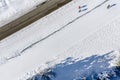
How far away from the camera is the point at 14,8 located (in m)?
26.1

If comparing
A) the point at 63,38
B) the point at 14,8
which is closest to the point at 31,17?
the point at 14,8

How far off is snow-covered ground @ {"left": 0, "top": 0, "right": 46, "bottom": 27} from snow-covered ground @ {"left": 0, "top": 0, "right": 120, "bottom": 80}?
2219mm

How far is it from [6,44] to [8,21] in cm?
274

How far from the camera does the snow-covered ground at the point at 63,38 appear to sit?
816 inches

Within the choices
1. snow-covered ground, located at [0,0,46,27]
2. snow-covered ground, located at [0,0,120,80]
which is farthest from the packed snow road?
snow-covered ground, located at [0,0,46,27]

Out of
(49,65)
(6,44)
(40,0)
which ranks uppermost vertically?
(40,0)

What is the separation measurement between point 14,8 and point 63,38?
583cm

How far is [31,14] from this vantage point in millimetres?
24781

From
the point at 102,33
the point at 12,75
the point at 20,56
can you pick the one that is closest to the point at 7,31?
the point at 20,56

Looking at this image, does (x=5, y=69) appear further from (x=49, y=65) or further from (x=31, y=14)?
(x=31, y=14)

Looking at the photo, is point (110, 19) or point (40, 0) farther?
point (40, 0)

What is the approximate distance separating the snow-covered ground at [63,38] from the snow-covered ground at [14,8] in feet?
7.28

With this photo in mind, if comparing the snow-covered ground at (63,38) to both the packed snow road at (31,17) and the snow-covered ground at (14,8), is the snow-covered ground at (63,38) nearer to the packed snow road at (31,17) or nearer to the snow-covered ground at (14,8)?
the packed snow road at (31,17)

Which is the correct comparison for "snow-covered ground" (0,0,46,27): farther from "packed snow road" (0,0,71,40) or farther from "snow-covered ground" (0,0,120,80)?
"snow-covered ground" (0,0,120,80)
